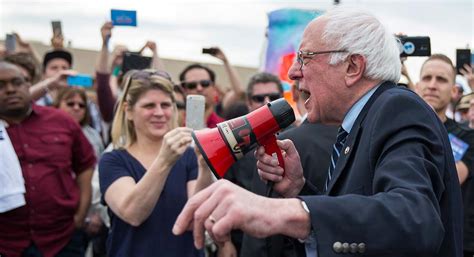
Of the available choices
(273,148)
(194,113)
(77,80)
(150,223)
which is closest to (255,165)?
(194,113)

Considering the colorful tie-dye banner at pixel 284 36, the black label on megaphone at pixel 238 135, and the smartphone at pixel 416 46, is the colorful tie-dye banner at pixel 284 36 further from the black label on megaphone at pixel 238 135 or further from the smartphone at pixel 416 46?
the black label on megaphone at pixel 238 135

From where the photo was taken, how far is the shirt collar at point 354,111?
7.31 ft

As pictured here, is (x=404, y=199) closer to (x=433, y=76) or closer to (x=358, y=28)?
(x=358, y=28)

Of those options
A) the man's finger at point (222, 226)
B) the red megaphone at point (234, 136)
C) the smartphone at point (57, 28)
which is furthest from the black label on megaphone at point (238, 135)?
the smartphone at point (57, 28)

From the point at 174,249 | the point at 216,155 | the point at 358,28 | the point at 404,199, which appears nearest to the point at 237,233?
the point at 174,249

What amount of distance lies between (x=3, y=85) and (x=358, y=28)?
3383 mm

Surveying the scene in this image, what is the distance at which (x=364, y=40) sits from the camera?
2.18 metres

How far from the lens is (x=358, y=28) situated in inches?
85.7

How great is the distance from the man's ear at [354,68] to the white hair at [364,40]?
14mm

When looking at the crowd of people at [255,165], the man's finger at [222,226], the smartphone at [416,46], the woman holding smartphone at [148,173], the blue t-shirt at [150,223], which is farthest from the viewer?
the smartphone at [416,46]

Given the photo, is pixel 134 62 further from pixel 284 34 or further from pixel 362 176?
pixel 362 176

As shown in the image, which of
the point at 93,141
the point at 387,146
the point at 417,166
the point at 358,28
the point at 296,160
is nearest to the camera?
the point at 417,166

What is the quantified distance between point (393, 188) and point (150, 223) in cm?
250

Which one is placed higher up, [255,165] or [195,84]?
[195,84]
